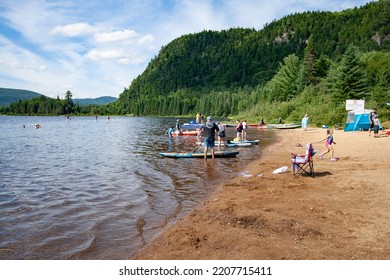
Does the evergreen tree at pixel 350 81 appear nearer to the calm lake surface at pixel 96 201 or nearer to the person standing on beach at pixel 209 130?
the calm lake surface at pixel 96 201

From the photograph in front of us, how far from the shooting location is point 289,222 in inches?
332

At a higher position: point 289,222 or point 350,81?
point 350,81

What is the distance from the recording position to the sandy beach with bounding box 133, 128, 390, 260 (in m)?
6.76

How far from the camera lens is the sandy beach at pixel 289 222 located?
6763 millimetres

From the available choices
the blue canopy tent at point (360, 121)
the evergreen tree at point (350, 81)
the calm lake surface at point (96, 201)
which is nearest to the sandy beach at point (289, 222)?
the calm lake surface at point (96, 201)

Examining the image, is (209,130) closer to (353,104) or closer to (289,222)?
(289,222)

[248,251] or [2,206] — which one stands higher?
[248,251]

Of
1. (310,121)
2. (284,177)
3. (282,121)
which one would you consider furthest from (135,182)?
(282,121)

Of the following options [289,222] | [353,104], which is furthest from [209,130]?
[353,104]

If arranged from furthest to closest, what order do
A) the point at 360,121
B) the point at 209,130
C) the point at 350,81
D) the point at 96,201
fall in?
the point at 350,81, the point at 360,121, the point at 209,130, the point at 96,201

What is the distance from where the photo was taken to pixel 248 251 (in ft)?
22.3

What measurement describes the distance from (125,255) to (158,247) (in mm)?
814

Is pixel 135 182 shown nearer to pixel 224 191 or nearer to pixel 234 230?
pixel 224 191
